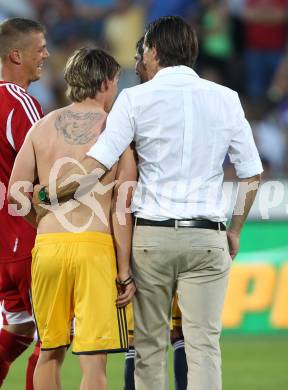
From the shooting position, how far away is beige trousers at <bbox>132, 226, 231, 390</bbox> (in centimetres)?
544

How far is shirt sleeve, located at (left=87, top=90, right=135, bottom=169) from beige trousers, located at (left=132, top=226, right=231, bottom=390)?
41cm

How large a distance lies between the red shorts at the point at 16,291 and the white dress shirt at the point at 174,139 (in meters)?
1.08

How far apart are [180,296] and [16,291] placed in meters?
1.30

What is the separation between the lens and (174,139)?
5367 millimetres

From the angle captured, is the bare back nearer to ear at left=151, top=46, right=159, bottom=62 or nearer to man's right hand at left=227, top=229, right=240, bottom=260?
ear at left=151, top=46, right=159, bottom=62

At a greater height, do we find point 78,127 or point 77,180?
point 78,127

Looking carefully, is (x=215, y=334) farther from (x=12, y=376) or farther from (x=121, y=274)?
(x=12, y=376)

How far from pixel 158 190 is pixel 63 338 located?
0.98 meters

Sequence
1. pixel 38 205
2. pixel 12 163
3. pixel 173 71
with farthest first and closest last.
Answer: pixel 12 163 → pixel 38 205 → pixel 173 71

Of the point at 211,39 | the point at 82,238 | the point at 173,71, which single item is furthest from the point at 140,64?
the point at 211,39

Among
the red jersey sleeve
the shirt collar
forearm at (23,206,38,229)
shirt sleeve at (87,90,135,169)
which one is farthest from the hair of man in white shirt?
forearm at (23,206,38,229)

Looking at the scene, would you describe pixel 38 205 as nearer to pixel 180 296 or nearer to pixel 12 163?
pixel 12 163

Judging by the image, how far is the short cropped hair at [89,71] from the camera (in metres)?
5.61

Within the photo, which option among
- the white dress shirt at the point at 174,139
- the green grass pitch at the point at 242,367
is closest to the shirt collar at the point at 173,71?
the white dress shirt at the point at 174,139
